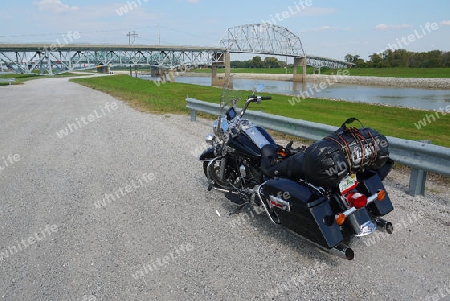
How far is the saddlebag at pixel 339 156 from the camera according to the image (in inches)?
124

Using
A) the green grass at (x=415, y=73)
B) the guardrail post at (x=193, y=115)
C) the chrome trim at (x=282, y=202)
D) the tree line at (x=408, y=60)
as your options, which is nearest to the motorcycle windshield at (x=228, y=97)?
the chrome trim at (x=282, y=202)

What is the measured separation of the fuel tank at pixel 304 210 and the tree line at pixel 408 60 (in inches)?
3644

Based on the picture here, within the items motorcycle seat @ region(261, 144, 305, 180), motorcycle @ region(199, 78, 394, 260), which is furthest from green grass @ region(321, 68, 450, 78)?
motorcycle seat @ region(261, 144, 305, 180)

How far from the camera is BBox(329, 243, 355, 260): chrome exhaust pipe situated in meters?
3.26

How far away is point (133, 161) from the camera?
712 cm

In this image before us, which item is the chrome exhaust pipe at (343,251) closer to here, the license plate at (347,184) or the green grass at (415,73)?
the license plate at (347,184)

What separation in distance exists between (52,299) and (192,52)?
9642 centimetres

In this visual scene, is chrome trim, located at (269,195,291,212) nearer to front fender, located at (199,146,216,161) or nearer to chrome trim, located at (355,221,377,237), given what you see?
chrome trim, located at (355,221,377,237)

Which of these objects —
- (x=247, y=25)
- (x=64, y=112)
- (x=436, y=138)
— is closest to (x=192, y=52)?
(x=247, y=25)

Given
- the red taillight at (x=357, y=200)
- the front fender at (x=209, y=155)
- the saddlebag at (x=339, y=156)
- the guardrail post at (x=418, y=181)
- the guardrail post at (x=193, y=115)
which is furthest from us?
the guardrail post at (x=193, y=115)

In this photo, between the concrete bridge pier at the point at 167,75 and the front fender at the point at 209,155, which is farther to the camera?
the concrete bridge pier at the point at 167,75

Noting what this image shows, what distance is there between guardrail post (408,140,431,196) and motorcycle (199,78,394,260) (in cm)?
127

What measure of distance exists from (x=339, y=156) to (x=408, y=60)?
328ft

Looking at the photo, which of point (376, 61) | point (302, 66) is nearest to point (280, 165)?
point (376, 61)
